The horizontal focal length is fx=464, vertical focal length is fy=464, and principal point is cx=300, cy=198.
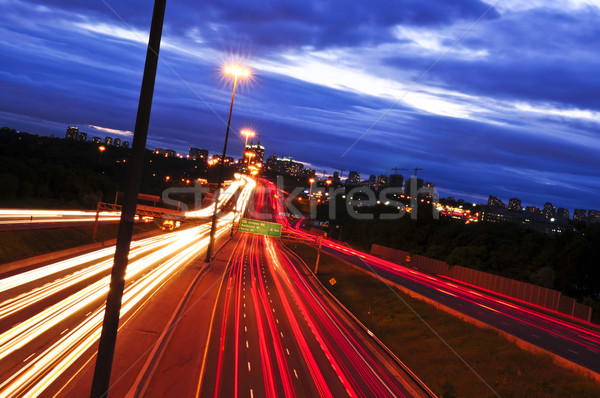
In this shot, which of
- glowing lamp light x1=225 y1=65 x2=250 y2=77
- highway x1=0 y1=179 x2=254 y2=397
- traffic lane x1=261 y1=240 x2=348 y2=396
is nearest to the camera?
highway x1=0 y1=179 x2=254 y2=397

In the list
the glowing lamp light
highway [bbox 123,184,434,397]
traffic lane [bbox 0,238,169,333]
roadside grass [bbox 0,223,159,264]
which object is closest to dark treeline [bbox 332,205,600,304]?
highway [bbox 123,184,434,397]

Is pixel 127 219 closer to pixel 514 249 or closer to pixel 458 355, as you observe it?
pixel 458 355

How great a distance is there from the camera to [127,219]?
269 inches

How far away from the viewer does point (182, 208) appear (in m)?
104

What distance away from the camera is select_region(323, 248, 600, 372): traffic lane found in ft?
77.8

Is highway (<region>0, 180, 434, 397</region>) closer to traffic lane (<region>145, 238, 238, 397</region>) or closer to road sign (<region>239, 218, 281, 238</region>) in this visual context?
traffic lane (<region>145, 238, 238, 397</region>)

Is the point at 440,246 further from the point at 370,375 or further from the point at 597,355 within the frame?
the point at 370,375

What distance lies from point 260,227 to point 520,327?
28.3m

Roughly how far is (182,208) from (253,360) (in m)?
87.0

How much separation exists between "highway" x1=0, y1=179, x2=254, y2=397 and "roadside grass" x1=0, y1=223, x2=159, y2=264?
2518 mm

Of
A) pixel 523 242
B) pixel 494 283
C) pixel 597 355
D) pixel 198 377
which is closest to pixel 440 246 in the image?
pixel 523 242

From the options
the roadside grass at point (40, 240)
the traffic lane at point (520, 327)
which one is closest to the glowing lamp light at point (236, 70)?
the roadside grass at point (40, 240)

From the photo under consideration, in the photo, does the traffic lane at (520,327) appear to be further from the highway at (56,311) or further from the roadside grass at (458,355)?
the highway at (56,311)

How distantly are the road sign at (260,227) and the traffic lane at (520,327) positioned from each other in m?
13.1
